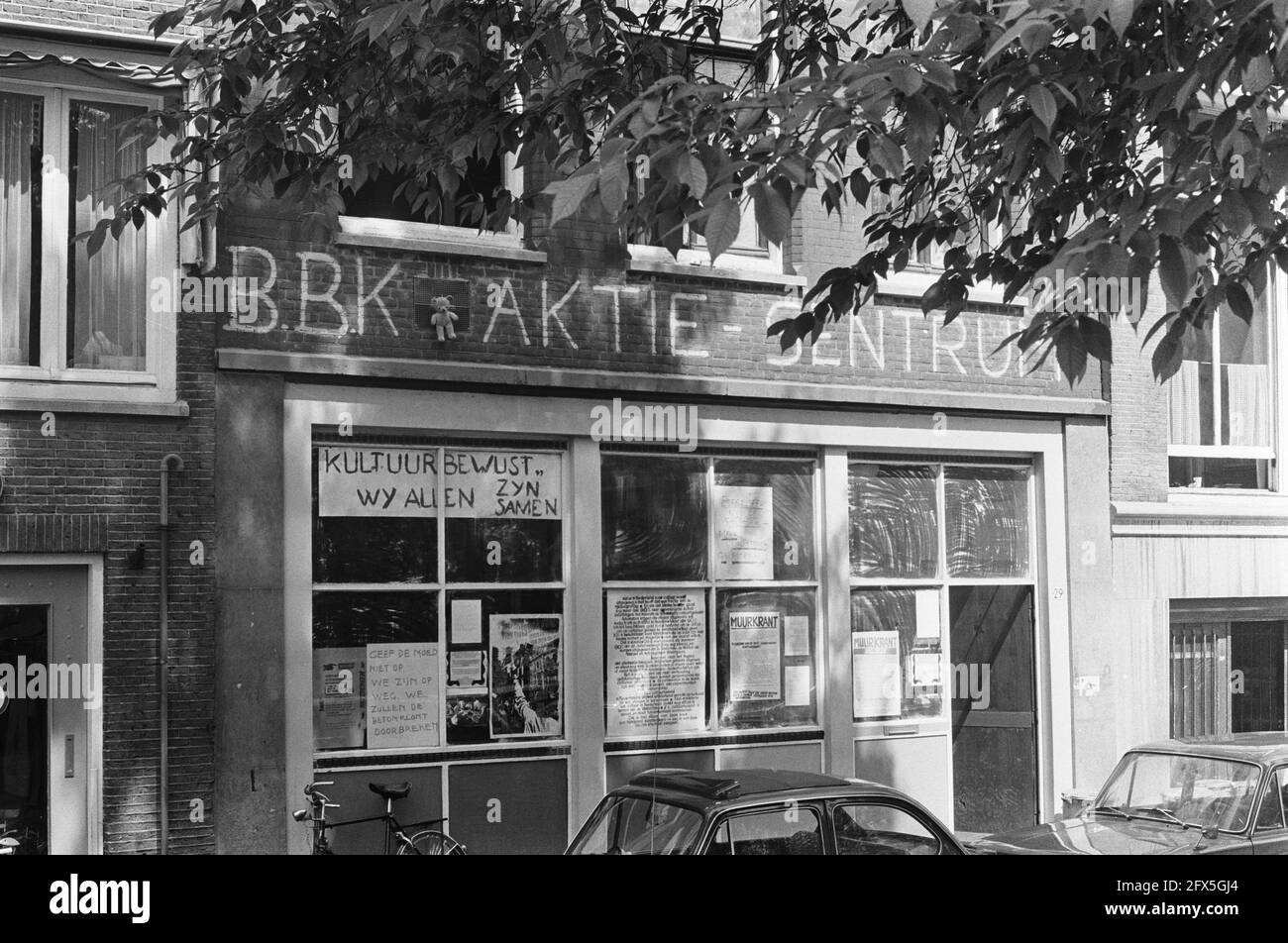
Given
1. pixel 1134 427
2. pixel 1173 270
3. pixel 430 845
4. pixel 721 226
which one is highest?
pixel 1134 427

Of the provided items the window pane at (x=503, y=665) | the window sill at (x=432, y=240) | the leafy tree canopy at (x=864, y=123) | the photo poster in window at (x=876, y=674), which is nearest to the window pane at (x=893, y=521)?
the photo poster in window at (x=876, y=674)

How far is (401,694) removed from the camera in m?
11.0

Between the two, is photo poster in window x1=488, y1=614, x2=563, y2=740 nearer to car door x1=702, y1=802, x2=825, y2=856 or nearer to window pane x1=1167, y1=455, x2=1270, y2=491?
car door x1=702, y1=802, x2=825, y2=856

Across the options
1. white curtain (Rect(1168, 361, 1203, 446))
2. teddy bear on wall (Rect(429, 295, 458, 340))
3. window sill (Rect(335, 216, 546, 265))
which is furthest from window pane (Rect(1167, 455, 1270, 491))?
teddy bear on wall (Rect(429, 295, 458, 340))

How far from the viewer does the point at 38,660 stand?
985 centimetres

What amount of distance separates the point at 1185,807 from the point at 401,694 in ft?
20.0

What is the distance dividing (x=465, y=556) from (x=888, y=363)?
16.5 feet

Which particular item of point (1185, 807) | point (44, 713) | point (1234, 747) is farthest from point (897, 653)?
point (44, 713)

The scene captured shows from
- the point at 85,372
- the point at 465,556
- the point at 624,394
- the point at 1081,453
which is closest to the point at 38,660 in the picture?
the point at 85,372

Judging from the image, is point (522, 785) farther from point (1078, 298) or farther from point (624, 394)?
point (1078, 298)

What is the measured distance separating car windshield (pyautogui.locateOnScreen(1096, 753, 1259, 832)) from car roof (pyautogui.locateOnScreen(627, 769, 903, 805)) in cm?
282

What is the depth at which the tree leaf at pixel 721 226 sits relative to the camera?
488cm

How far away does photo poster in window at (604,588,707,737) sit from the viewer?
1192cm

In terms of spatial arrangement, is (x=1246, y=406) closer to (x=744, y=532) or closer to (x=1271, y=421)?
(x=1271, y=421)
